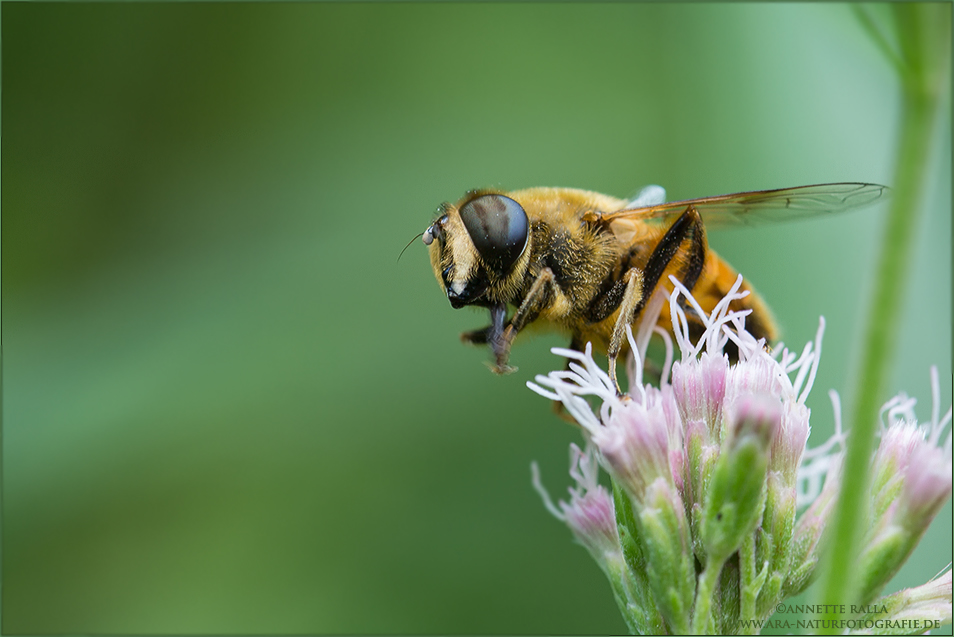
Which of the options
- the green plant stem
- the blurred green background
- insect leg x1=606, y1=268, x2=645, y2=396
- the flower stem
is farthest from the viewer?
the blurred green background

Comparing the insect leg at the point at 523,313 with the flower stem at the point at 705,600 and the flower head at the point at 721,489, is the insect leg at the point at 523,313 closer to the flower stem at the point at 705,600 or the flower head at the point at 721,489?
the flower head at the point at 721,489

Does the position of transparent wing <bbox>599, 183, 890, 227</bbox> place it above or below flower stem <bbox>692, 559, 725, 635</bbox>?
above

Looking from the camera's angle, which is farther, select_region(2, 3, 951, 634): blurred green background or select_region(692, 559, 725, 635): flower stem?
select_region(2, 3, 951, 634): blurred green background

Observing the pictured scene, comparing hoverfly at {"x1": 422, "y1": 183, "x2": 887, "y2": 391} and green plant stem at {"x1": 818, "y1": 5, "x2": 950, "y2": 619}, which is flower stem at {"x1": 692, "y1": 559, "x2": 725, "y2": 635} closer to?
green plant stem at {"x1": 818, "y1": 5, "x2": 950, "y2": 619}

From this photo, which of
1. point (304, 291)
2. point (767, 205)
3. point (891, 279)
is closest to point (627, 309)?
point (767, 205)

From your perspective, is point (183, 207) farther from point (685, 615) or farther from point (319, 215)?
point (685, 615)

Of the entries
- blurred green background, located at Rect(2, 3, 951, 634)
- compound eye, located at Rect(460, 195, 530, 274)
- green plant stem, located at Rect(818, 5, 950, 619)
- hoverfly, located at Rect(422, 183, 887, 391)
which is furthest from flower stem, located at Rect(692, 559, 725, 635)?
blurred green background, located at Rect(2, 3, 951, 634)

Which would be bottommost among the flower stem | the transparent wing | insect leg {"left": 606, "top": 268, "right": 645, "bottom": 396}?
the flower stem

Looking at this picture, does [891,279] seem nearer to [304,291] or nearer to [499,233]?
[499,233]
